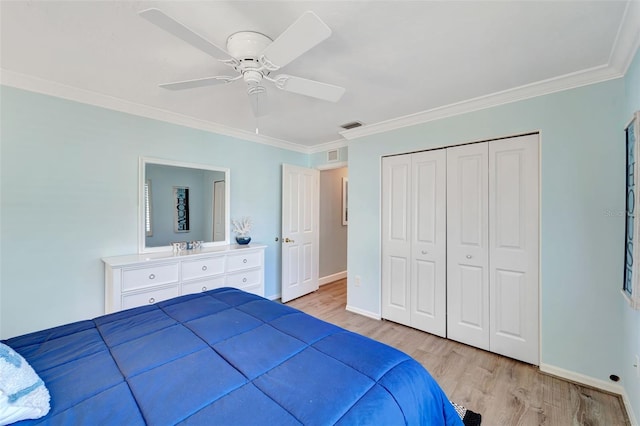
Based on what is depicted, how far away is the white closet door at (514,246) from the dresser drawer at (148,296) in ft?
10.0

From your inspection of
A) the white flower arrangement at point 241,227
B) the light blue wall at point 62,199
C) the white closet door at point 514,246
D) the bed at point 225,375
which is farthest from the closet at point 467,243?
the light blue wall at point 62,199

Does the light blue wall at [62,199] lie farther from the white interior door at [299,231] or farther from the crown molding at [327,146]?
the crown molding at [327,146]

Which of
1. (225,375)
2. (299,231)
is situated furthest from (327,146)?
(225,375)

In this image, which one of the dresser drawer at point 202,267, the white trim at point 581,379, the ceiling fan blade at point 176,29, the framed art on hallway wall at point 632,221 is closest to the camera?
the ceiling fan blade at point 176,29

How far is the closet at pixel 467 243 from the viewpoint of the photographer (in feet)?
7.65

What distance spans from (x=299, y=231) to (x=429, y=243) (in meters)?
1.93

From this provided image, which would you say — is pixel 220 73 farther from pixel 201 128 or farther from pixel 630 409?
pixel 630 409

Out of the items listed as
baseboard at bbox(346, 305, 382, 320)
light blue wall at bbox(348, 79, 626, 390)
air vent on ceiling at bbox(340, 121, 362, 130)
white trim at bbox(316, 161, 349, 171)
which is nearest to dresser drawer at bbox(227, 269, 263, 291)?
baseboard at bbox(346, 305, 382, 320)

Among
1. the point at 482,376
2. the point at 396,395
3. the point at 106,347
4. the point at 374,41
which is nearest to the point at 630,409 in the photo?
the point at 482,376

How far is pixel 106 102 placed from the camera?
246cm

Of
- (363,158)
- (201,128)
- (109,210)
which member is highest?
(201,128)

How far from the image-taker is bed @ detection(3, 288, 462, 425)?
862 millimetres

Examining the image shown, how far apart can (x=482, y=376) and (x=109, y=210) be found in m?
3.60

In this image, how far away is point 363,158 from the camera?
339 centimetres
